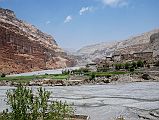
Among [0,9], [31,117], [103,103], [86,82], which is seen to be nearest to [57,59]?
[0,9]

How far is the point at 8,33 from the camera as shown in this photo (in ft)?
261

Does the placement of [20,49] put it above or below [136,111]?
above

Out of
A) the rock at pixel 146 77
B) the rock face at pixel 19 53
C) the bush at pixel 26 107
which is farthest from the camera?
the rock face at pixel 19 53

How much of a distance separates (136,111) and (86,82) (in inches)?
752

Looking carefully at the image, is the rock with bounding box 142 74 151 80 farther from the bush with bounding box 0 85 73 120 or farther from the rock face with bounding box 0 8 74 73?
the rock face with bounding box 0 8 74 73

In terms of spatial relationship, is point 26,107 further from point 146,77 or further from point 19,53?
point 19,53

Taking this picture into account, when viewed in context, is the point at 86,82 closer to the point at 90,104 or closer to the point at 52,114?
the point at 90,104

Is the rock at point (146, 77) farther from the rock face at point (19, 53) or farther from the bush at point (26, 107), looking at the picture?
the rock face at point (19, 53)

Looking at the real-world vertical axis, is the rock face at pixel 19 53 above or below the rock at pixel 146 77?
above

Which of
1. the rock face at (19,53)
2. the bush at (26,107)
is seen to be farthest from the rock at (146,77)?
the rock face at (19,53)

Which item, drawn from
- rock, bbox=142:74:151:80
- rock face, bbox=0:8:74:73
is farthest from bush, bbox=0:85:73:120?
rock face, bbox=0:8:74:73

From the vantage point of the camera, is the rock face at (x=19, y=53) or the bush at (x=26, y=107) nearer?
the bush at (x=26, y=107)

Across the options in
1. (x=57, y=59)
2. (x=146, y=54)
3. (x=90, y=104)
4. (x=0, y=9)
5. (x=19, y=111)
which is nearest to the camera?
(x=19, y=111)

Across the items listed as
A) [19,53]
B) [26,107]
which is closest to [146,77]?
[26,107]
